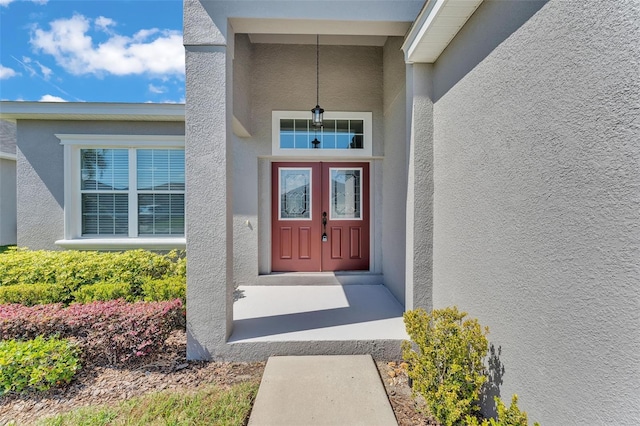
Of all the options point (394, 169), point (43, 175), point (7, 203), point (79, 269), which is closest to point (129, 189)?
point (43, 175)

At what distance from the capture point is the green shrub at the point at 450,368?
83.5 inches

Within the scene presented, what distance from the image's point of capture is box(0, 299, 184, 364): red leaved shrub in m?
3.00

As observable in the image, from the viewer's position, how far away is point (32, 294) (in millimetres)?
3850

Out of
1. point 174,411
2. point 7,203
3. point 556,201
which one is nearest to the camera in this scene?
point 556,201

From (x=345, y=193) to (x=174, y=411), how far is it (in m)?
4.37

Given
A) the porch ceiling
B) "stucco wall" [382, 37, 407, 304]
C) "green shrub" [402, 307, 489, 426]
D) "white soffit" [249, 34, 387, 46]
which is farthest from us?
"white soffit" [249, 34, 387, 46]

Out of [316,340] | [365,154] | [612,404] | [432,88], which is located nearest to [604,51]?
[612,404]

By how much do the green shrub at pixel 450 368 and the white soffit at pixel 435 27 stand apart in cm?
268

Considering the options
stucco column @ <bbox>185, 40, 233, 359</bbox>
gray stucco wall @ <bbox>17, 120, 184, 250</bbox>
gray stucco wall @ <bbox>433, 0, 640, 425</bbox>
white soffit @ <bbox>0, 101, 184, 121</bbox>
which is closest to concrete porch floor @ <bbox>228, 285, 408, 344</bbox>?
stucco column @ <bbox>185, 40, 233, 359</bbox>

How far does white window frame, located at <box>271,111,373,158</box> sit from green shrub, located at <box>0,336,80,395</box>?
399 cm

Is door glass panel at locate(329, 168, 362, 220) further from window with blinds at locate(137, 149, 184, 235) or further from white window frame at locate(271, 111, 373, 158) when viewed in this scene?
window with blinds at locate(137, 149, 184, 235)

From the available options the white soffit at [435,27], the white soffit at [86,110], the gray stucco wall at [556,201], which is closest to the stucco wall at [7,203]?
the white soffit at [86,110]

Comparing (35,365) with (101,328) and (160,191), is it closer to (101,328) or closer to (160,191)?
(101,328)

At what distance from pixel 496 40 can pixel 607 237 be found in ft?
5.61
